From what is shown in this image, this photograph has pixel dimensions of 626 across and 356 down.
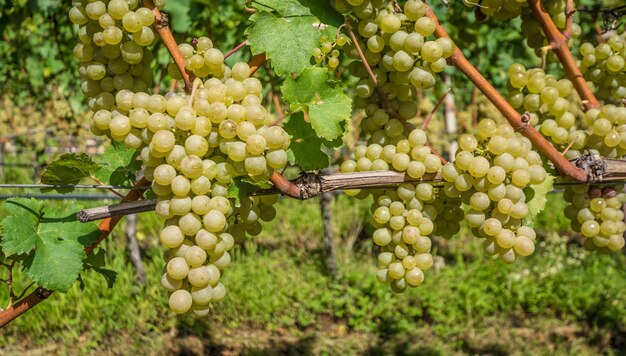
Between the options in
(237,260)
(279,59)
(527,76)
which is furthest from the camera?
(237,260)

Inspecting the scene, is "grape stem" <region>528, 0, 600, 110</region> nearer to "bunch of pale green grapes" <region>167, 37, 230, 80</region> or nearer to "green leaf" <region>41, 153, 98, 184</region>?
"bunch of pale green grapes" <region>167, 37, 230, 80</region>

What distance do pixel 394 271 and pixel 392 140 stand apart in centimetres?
28

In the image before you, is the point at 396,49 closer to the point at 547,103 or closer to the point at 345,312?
the point at 547,103

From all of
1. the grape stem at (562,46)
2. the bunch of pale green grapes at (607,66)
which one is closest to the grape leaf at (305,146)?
the grape stem at (562,46)

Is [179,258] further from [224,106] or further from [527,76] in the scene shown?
[527,76]

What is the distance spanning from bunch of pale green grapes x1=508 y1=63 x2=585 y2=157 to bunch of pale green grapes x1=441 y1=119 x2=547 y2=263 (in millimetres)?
183

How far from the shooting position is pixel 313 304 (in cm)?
358

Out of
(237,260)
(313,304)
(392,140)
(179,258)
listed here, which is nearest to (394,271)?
(392,140)

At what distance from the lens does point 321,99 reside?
1069 mm

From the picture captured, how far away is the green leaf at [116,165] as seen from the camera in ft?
3.86


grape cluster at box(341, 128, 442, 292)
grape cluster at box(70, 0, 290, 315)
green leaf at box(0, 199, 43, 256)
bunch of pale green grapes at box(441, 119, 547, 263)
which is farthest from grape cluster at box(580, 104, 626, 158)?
green leaf at box(0, 199, 43, 256)

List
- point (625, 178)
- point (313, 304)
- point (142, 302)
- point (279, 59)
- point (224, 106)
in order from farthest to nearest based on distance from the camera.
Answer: point (313, 304) < point (142, 302) < point (625, 178) < point (279, 59) < point (224, 106)

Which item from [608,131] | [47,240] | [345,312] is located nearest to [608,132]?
[608,131]

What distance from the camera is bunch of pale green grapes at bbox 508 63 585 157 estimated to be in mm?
1287
